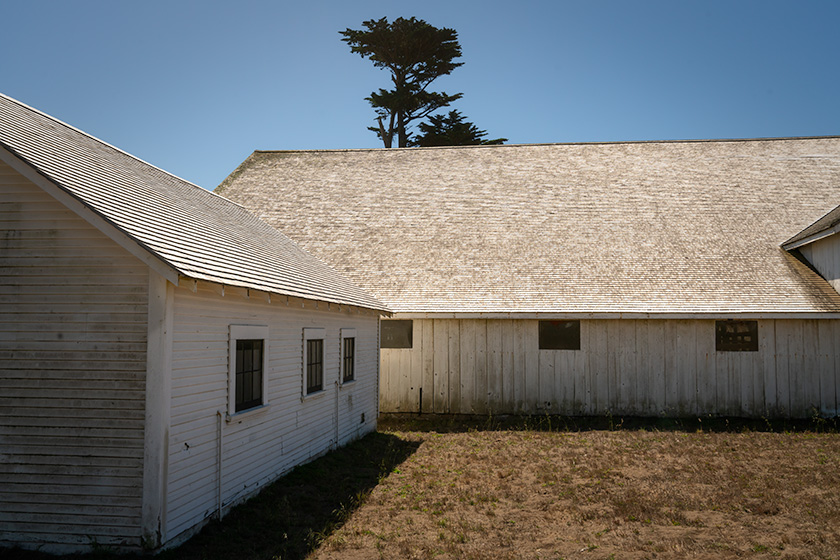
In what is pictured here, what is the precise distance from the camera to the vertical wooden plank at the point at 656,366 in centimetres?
1530

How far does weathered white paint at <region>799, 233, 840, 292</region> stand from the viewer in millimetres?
15422

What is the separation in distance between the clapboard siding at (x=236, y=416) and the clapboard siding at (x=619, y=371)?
4391 millimetres

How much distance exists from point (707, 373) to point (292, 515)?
11.5m

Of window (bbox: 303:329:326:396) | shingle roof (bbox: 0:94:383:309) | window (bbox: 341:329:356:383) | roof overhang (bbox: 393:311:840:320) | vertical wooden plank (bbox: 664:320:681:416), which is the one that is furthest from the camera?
vertical wooden plank (bbox: 664:320:681:416)

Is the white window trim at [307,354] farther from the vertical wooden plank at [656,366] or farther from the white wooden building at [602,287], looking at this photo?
the vertical wooden plank at [656,366]

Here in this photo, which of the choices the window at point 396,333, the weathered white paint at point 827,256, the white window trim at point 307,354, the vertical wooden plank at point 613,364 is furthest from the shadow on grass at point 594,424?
the white window trim at point 307,354

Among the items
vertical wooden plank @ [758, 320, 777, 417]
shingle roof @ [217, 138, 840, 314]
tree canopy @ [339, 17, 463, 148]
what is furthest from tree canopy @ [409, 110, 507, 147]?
vertical wooden plank @ [758, 320, 777, 417]

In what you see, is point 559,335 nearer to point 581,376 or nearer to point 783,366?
point 581,376

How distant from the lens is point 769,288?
50.9 feet

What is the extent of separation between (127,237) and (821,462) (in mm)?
11555

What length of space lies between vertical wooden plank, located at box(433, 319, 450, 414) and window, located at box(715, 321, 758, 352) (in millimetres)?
6619

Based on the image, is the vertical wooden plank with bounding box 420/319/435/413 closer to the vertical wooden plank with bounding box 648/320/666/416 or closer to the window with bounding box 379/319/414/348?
the window with bounding box 379/319/414/348

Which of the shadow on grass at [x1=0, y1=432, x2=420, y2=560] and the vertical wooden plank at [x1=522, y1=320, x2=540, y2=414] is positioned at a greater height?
the vertical wooden plank at [x1=522, y1=320, x2=540, y2=414]

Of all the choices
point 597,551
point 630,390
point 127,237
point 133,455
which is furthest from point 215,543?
point 630,390
